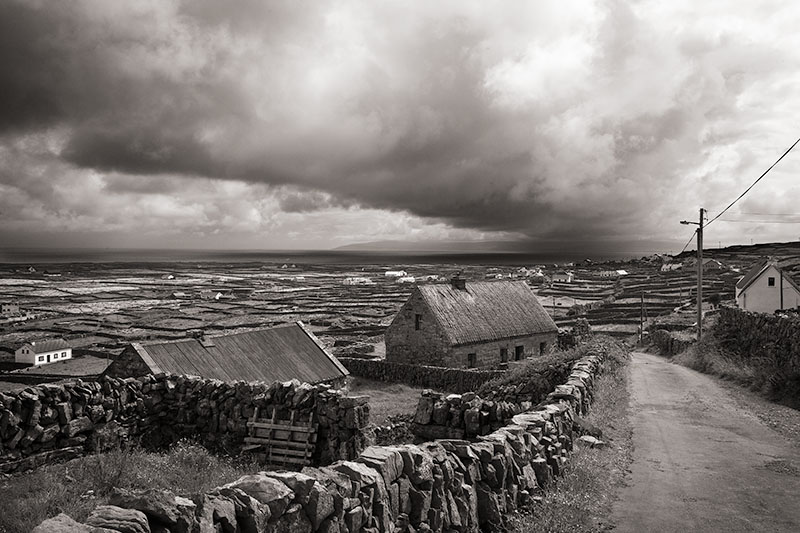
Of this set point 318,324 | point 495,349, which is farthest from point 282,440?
point 318,324

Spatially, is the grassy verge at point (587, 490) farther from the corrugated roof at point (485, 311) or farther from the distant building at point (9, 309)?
the distant building at point (9, 309)

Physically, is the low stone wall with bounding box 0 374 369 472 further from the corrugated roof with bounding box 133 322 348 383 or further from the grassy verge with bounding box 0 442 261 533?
the corrugated roof with bounding box 133 322 348 383

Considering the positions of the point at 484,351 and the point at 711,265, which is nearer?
the point at 484,351

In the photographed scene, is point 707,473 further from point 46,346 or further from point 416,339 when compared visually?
point 46,346

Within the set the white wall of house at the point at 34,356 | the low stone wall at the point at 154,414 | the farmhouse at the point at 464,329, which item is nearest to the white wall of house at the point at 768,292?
the farmhouse at the point at 464,329

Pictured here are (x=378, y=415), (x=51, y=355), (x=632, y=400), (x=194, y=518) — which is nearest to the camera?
(x=194, y=518)

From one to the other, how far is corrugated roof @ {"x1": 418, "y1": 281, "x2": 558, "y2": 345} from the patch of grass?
16.6 feet

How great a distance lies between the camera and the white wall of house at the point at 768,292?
45.5 metres

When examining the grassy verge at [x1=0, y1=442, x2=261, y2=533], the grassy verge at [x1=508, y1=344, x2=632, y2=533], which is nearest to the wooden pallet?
the grassy verge at [x1=0, y1=442, x2=261, y2=533]

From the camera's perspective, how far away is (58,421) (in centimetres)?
1134

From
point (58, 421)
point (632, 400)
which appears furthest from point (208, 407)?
point (632, 400)

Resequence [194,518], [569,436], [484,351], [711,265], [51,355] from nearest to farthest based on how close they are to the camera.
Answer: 1. [194,518]
2. [569,436]
3. [484,351]
4. [51,355]
5. [711,265]

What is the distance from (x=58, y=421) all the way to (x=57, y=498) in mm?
3743

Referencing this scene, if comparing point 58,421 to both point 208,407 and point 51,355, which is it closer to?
point 208,407
